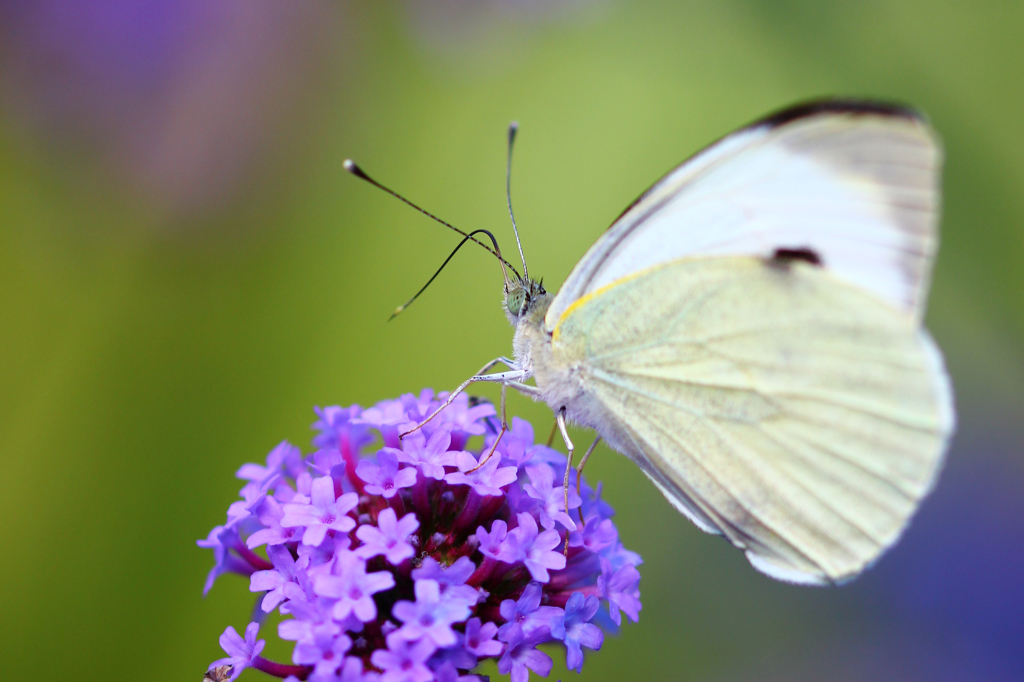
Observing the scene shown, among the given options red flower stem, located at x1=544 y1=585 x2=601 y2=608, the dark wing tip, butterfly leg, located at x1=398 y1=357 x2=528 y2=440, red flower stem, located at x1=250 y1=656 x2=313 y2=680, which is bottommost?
red flower stem, located at x1=544 y1=585 x2=601 y2=608

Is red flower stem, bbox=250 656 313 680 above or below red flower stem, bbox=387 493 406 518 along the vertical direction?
below

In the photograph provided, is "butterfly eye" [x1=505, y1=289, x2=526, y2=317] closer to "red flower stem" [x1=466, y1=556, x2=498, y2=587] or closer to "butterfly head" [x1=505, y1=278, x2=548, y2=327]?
"butterfly head" [x1=505, y1=278, x2=548, y2=327]

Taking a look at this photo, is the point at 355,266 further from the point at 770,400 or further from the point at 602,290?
the point at 770,400

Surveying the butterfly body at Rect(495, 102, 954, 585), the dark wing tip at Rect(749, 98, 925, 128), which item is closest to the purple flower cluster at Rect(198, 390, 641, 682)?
the butterfly body at Rect(495, 102, 954, 585)

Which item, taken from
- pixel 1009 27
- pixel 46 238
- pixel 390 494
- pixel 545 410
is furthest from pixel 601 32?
pixel 390 494

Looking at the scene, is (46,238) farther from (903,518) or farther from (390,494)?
(903,518)

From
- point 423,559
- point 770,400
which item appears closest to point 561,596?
point 423,559

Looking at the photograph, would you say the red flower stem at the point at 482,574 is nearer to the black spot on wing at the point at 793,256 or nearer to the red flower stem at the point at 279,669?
the red flower stem at the point at 279,669
